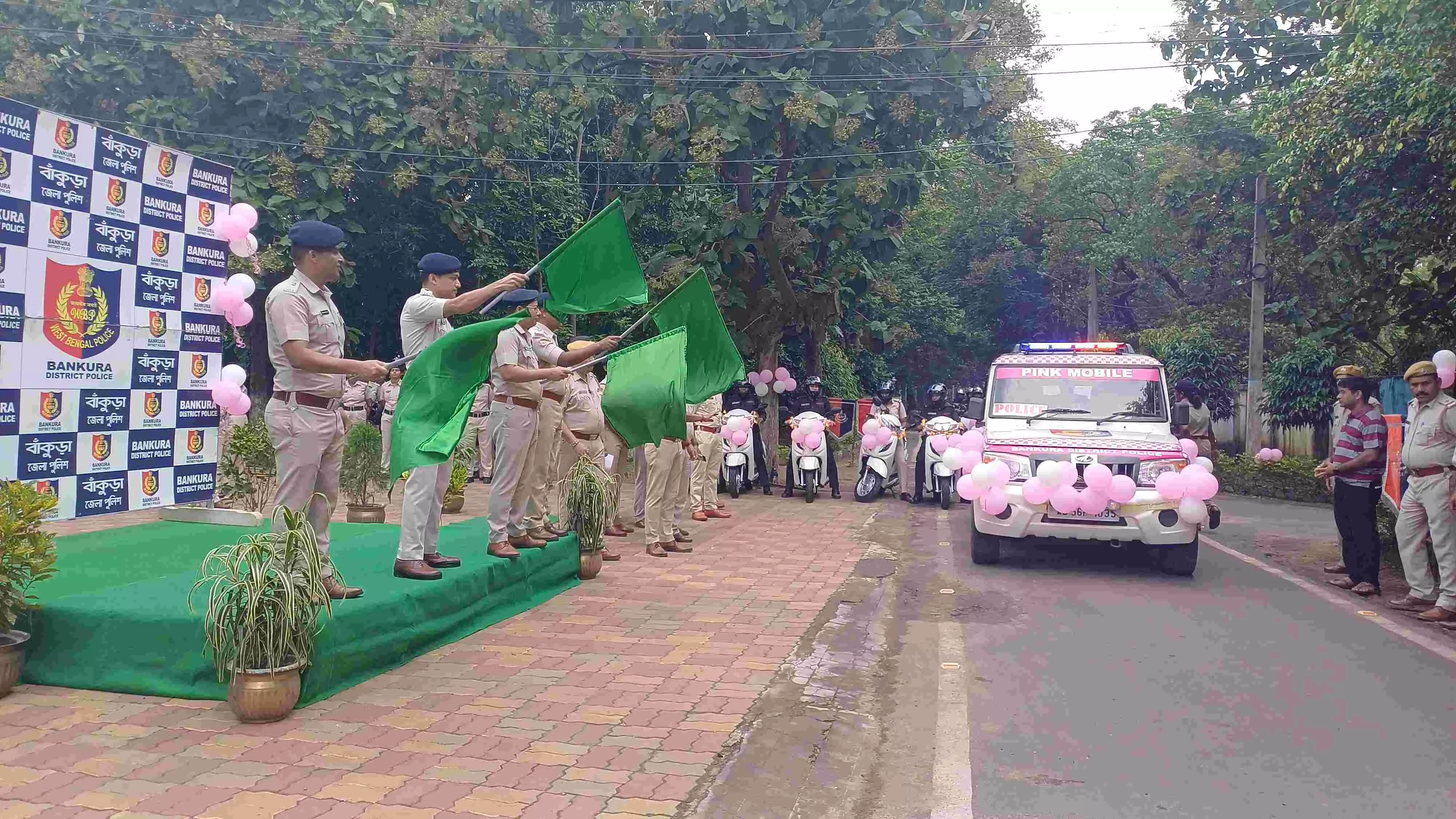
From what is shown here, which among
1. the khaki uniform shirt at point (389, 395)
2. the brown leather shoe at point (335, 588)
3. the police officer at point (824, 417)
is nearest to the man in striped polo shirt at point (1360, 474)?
the brown leather shoe at point (335, 588)

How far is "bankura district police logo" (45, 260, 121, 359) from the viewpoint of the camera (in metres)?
6.99

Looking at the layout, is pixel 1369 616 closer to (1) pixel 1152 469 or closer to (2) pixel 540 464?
(1) pixel 1152 469

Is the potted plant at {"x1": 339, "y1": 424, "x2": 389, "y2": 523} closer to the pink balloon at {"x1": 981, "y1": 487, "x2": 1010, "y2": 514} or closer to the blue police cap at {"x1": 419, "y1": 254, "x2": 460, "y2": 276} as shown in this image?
the blue police cap at {"x1": 419, "y1": 254, "x2": 460, "y2": 276}

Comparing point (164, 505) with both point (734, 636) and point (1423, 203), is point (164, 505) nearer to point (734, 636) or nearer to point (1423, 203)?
point (734, 636)

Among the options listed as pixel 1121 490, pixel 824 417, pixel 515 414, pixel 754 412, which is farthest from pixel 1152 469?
pixel 754 412

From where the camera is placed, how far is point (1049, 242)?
3203 cm

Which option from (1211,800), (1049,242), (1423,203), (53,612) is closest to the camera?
(1211,800)

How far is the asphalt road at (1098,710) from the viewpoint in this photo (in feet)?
14.0

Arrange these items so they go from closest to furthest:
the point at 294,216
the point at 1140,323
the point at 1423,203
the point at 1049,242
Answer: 1. the point at 1423,203
2. the point at 294,216
3. the point at 1049,242
4. the point at 1140,323

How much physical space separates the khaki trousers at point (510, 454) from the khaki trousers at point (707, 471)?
189 inches

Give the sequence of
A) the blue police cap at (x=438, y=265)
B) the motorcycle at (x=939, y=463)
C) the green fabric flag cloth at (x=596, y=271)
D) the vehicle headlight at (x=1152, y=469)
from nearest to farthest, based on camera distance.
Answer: the blue police cap at (x=438, y=265) → the green fabric flag cloth at (x=596, y=271) → the vehicle headlight at (x=1152, y=469) → the motorcycle at (x=939, y=463)

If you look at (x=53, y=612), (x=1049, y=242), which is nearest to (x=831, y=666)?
(x=53, y=612)

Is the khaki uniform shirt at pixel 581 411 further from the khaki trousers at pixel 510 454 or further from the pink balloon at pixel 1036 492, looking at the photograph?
the pink balloon at pixel 1036 492

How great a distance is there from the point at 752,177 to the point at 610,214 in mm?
11494
